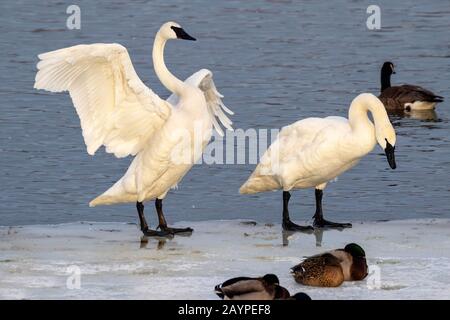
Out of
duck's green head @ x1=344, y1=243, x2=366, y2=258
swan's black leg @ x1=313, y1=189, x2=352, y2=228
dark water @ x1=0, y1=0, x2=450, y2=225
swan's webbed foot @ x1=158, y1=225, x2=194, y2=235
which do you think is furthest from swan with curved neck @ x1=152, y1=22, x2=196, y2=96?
duck's green head @ x1=344, y1=243, x2=366, y2=258

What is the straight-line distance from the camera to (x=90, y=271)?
408 inches

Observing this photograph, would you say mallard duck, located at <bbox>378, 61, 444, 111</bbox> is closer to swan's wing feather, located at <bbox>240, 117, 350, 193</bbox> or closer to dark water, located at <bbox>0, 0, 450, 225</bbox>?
dark water, located at <bbox>0, 0, 450, 225</bbox>

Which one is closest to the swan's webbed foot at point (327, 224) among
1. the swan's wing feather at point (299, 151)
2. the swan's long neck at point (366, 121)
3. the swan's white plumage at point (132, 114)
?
the swan's wing feather at point (299, 151)

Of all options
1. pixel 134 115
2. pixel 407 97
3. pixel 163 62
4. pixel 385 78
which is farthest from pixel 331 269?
pixel 385 78

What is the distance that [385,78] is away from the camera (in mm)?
20875

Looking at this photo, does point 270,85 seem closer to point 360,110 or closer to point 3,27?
point 3,27

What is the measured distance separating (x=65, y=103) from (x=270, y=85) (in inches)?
129

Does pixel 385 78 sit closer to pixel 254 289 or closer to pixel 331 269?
pixel 331 269

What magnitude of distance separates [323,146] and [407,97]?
26.5 ft

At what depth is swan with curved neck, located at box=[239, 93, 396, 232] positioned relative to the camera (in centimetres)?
1203

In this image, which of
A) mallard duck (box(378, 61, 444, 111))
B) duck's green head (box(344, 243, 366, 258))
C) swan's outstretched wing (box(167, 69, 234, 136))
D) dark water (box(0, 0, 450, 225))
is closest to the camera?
duck's green head (box(344, 243, 366, 258))

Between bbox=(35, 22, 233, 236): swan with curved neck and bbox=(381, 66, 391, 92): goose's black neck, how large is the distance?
892cm

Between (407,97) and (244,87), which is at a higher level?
(244,87)

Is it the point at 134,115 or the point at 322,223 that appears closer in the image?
the point at 134,115
